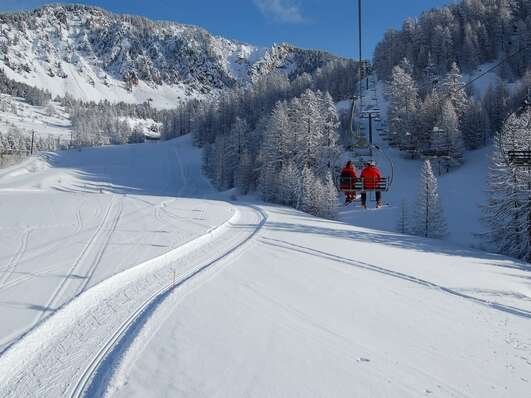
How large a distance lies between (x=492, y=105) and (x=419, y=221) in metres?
38.2

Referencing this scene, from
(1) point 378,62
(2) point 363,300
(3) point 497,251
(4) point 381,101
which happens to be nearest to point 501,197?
(3) point 497,251

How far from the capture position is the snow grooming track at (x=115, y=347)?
20.7 ft

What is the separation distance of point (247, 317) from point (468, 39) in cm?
10085

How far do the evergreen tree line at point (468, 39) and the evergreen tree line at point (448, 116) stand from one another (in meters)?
22.0

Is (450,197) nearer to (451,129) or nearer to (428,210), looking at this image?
(451,129)

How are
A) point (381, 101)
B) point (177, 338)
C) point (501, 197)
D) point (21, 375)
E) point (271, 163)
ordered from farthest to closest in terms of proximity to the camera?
1. point (381, 101)
2. point (271, 163)
3. point (501, 197)
4. point (177, 338)
5. point (21, 375)

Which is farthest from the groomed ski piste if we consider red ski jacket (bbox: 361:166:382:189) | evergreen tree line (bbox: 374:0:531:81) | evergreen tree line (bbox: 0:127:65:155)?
evergreen tree line (bbox: 0:127:65:155)

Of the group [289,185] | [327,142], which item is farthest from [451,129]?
[289,185]

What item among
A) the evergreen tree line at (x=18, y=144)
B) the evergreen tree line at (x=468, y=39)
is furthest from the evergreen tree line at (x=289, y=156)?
the evergreen tree line at (x=18, y=144)

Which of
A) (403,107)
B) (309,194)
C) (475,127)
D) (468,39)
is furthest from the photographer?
(468,39)

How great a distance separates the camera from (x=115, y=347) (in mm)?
7645

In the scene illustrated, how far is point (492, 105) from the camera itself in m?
66.3

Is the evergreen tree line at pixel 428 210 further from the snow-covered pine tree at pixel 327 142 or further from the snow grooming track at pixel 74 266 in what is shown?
the snow grooming track at pixel 74 266

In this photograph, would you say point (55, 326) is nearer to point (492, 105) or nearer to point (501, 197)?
point (501, 197)
